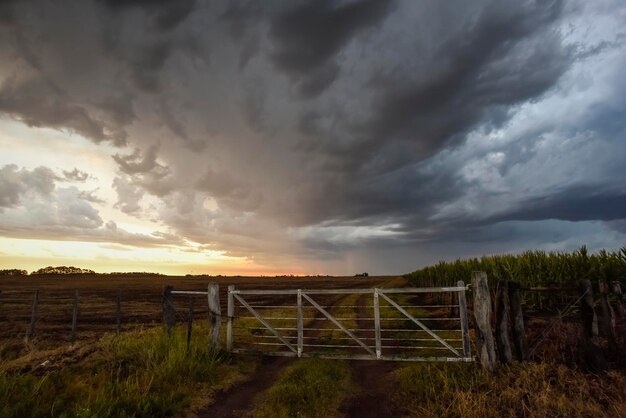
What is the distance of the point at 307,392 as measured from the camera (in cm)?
846

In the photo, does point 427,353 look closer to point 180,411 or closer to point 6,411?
point 180,411

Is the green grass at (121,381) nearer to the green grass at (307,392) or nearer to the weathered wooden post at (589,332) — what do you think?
the green grass at (307,392)

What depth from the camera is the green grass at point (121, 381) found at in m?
7.11

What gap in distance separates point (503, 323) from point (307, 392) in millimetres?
5571

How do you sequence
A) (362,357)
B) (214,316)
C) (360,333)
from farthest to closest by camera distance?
(360,333) → (214,316) → (362,357)

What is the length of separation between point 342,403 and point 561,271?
14.7m

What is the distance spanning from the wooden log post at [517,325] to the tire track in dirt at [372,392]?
3.27 m

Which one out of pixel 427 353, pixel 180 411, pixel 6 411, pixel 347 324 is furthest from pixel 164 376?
pixel 347 324

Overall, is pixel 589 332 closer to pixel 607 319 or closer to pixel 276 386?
pixel 607 319

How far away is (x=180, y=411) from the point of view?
7.79m

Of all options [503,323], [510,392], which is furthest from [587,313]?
[510,392]

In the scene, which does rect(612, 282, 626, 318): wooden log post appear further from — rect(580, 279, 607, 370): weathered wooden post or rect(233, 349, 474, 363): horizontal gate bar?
rect(233, 349, 474, 363): horizontal gate bar

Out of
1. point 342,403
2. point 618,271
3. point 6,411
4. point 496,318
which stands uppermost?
point 618,271

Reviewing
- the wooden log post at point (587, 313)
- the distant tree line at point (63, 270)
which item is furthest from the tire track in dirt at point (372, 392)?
the distant tree line at point (63, 270)
